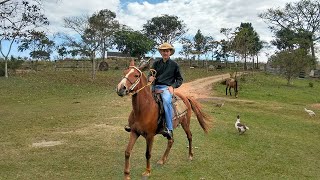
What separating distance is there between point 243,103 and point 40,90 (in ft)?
53.9

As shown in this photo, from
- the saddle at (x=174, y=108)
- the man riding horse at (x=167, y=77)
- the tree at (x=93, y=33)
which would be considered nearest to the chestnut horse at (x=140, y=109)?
the saddle at (x=174, y=108)

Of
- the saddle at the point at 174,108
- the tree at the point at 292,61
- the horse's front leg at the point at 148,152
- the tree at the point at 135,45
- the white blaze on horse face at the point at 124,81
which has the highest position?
the tree at the point at 135,45

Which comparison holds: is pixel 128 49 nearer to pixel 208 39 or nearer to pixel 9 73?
pixel 208 39

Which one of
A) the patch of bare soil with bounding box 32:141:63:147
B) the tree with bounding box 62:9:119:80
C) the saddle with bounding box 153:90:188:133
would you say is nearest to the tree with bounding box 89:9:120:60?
the tree with bounding box 62:9:119:80

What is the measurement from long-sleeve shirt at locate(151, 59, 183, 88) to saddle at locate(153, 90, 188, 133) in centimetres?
33

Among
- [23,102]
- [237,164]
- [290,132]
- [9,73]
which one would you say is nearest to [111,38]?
[9,73]

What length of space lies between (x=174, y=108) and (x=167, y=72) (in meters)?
0.87

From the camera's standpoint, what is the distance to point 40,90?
28672 millimetres

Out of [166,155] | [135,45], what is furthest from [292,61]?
[166,155]

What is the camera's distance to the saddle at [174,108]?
754cm

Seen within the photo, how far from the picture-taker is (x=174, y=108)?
26.8 ft

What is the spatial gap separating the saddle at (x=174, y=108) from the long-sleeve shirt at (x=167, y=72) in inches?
13.0

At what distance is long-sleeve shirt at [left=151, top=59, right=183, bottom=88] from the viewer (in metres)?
7.97

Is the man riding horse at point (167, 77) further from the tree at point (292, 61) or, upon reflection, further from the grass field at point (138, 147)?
the tree at point (292, 61)
